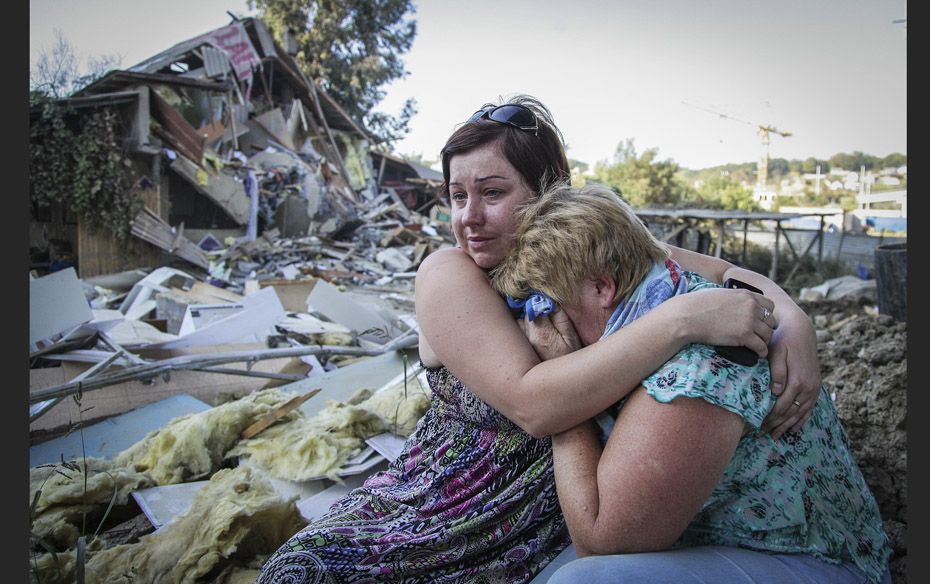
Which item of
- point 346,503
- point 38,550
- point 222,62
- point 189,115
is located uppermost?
point 222,62

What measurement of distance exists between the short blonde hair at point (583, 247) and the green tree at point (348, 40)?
27.2 meters

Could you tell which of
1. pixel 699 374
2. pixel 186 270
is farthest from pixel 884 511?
pixel 186 270

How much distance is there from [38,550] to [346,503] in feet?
4.58

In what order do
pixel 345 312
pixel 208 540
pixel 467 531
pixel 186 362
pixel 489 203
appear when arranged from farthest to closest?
1. pixel 345 312
2. pixel 186 362
3. pixel 208 540
4. pixel 489 203
5. pixel 467 531

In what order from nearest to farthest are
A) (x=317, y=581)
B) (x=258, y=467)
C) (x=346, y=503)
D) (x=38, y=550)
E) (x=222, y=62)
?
(x=317, y=581) < (x=346, y=503) < (x=38, y=550) < (x=258, y=467) < (x=222, y=62)

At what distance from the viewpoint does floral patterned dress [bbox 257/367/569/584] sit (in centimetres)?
149

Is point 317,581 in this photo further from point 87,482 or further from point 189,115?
point 189,115

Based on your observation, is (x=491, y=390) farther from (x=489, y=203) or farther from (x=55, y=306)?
(x=55, y=306)

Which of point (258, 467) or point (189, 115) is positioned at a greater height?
point (189, 115)

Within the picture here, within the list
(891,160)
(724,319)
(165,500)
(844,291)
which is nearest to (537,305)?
(724,319)

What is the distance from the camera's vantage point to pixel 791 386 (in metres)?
1.26

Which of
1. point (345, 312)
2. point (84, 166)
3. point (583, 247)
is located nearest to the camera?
point (583, 247)

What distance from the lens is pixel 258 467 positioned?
8.78 ft

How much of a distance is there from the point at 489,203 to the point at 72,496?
2.05 meters
